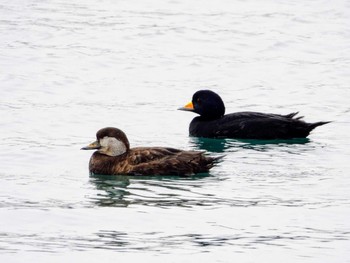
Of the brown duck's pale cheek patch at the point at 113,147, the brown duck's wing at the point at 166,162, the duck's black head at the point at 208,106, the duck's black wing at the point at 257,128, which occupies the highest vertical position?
Answer: the duck's black head at the point at 208,106

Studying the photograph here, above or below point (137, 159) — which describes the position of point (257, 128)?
above

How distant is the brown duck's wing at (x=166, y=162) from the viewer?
16078 millimetres

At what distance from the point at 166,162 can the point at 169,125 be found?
4.17 m

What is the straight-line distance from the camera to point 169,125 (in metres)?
20.2

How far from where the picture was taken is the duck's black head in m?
19.8

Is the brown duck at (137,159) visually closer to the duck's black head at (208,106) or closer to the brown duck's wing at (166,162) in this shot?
the brown duck's wing at (166,162)

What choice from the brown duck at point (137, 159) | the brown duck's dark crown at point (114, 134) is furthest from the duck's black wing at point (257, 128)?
the brown duck's dark crown at point (114, 134)

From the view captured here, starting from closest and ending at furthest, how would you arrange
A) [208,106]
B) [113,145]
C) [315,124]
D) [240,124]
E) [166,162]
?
[166,162] < [113,145] < [315,124] < [240,124] < [208,106]

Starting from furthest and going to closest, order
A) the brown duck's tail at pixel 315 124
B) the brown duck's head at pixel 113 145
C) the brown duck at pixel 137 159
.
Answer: the brown duck's tail at pixel 315 124 < the brown duck's head at pixel 113 145 < the brown duck at pixel 137 159

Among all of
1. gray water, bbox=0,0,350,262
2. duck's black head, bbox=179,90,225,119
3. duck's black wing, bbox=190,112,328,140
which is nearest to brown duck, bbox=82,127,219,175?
gray water, bbox=0,0,350,262

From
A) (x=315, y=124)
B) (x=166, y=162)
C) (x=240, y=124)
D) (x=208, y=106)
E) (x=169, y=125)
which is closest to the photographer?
(x=166, y=162)

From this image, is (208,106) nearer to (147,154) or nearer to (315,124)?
(315,124)

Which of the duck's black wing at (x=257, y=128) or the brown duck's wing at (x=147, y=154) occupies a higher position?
the duck's black wing at (x=257, y=128)

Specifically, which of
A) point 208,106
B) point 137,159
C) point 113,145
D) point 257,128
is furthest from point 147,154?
point 208,106
